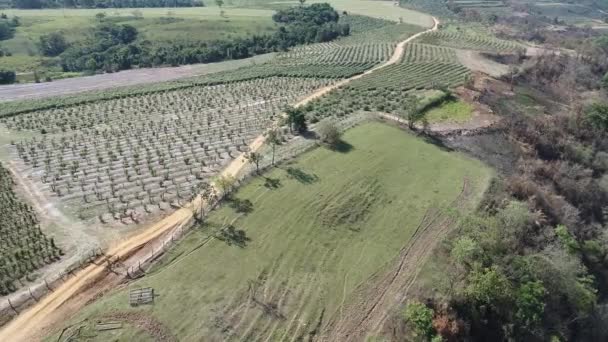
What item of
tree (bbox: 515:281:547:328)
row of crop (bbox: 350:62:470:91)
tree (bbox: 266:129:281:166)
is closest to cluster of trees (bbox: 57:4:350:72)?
row of crop (bbox: 350:62:470:91)

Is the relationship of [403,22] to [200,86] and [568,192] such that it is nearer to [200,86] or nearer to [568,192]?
[200,86]

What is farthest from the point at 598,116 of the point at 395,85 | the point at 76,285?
the point at 76,285

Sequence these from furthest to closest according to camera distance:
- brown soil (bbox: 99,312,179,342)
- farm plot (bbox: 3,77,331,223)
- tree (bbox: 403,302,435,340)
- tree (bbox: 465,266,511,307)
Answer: farm plot (bbox: 3,77,331,223) → tree (bbox: 465,266,511,307) → tree (bbox: 403,302,435,340) → brown soil (bbox: 99,312,179,342)

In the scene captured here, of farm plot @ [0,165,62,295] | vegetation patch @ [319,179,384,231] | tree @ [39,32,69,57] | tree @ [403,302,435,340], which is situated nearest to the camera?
tree @ [403,302,435,340]

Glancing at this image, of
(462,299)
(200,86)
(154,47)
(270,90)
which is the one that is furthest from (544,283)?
(154,47)

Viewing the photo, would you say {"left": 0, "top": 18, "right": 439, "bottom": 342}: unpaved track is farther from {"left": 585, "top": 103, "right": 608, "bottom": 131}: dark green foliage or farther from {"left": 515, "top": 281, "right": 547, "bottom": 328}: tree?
{"left": 585, "top": 103, "right": 608, "bottom": 131}: dark green foliage

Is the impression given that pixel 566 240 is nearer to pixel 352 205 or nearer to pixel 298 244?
pixel 352 205

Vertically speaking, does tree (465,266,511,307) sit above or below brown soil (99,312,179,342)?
above

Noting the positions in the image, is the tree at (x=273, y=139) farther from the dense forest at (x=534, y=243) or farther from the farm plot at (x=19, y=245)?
the farm plot at (x=19, y=245)
